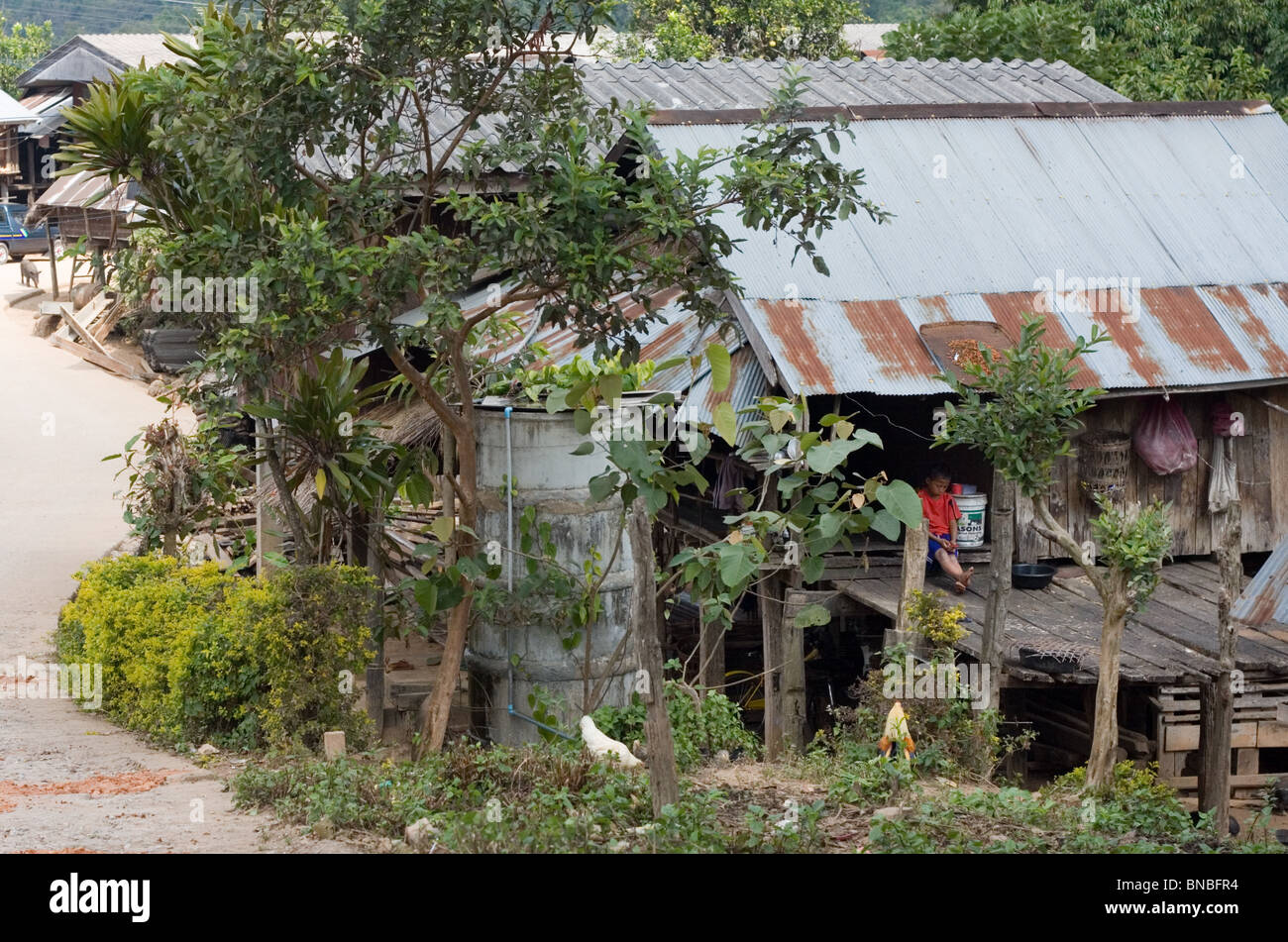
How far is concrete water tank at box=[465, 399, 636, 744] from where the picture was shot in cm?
930

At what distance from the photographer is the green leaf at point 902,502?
5395 mm

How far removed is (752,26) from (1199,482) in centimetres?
1617

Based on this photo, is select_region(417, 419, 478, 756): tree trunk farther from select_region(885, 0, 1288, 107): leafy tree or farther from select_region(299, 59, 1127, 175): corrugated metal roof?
select_region(885, 0, 1288, 107): leafy tree

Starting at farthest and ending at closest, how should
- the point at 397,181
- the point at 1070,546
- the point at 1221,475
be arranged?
1. the point at 1221,475
2. the point at 1070,546
3. the point at 397,181

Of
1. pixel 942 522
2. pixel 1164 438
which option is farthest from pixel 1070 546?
pixel 1164 438

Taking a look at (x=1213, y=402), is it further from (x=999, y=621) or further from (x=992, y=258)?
(x=999, y=621)

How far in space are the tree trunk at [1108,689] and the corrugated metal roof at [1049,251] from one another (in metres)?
2.35

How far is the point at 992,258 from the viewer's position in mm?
12633

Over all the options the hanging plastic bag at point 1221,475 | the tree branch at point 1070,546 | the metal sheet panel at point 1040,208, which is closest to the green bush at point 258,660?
the tree branch at point 1070,546

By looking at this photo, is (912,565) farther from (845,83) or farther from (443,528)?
(845,83)

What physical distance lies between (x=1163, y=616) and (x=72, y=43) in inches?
1328

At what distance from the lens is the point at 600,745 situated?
8.43m
